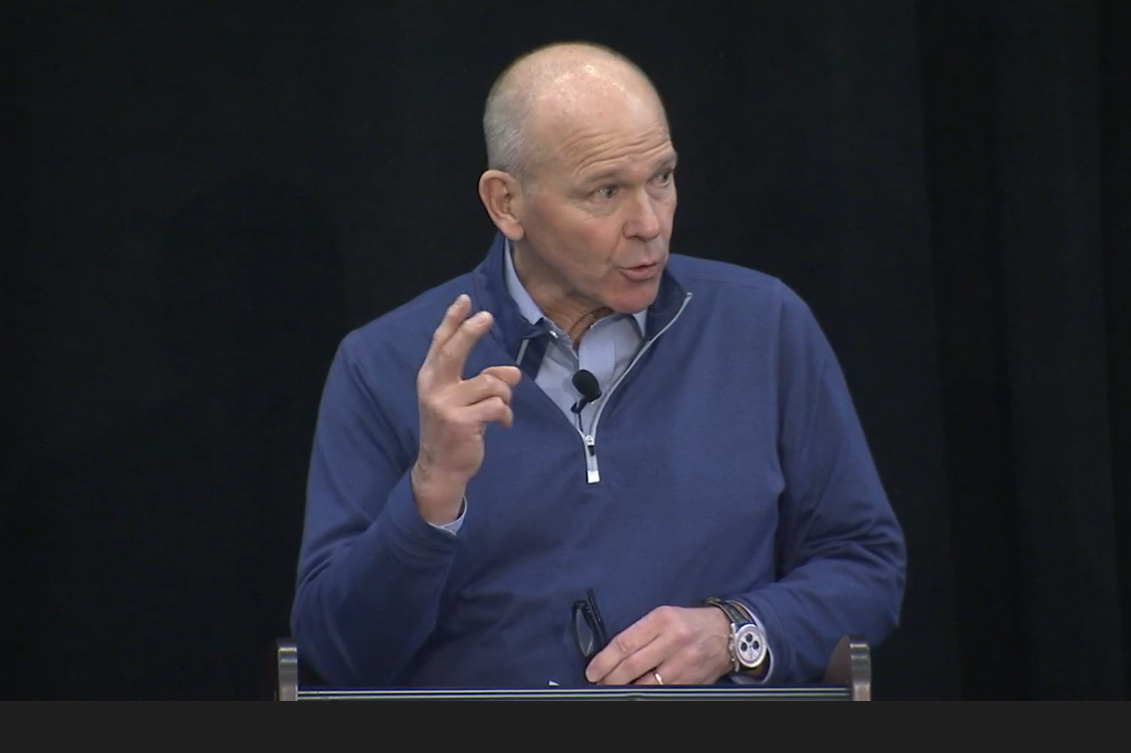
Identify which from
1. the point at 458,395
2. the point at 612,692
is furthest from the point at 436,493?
the point at 612,692

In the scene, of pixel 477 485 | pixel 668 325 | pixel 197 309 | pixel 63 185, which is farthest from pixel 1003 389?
pixel 63 185

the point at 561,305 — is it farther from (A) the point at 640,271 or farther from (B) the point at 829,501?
(B) the point at 829,501

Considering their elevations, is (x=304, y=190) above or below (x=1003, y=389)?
above

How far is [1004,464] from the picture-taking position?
292cm

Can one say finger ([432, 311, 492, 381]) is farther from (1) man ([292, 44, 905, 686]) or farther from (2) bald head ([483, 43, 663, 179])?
(2) bald head ([483, 43, 663, 179])

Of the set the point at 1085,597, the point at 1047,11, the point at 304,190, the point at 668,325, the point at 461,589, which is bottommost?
the point at 1085,597

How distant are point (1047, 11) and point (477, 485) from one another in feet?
4.06

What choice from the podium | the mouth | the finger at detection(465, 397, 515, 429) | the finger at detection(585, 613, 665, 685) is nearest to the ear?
the mouth

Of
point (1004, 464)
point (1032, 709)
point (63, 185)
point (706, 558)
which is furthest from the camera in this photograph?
point (1004, 464)

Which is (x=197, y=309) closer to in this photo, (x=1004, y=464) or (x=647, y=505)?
(x=647, y=505)

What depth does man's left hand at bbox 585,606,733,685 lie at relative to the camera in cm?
209

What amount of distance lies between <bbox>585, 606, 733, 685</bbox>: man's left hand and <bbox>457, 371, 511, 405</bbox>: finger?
34cm

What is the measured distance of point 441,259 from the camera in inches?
112

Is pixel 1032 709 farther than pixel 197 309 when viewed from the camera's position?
No
